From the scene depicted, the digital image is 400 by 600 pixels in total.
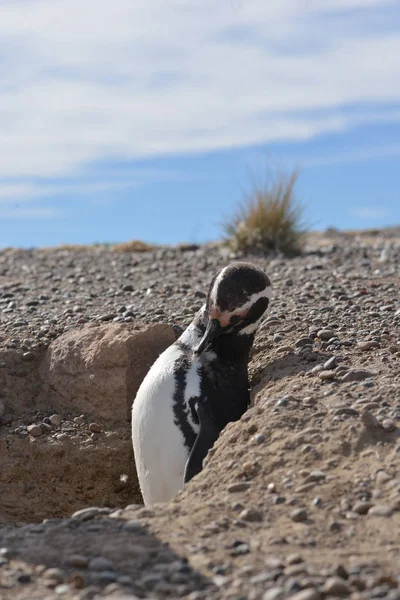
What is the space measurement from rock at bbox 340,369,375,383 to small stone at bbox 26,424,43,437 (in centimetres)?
227

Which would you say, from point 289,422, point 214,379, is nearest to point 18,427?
point 214,379

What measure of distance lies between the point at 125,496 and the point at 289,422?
2.13 m

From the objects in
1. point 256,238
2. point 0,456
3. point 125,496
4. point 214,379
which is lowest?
point 125,496

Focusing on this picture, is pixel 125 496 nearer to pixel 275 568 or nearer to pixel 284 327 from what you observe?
pixel 284 327

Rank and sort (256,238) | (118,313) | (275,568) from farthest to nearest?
(256,238)
(118,313)
(275,568)

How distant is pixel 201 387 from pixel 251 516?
1394mm

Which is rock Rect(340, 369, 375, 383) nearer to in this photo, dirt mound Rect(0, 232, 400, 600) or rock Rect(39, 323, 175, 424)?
dirt mound Rect(0, 232, 400, 600)

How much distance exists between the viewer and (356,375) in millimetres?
4812

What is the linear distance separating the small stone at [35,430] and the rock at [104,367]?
28 cm

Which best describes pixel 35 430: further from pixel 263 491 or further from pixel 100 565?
pixel 100 565

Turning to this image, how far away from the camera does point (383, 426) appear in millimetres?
4195

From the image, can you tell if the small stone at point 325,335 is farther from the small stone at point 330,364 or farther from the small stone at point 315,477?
the small stone at point 315,477

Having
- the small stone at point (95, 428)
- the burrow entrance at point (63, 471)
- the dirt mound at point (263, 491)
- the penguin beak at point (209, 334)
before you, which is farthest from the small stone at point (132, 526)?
the small stone at point (95, 428)

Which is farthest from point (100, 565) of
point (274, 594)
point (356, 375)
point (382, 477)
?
point (356, 375)
